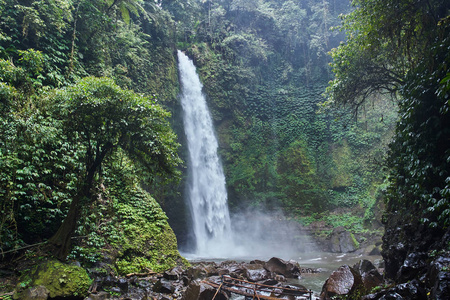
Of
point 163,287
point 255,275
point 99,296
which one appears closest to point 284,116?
point 255,275

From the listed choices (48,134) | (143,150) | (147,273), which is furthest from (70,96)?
(147,273)

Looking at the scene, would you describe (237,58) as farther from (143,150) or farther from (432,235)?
(432,235)

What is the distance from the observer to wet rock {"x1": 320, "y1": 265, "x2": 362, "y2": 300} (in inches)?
230

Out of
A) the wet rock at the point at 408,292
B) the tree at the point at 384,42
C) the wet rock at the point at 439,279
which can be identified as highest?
the tree at the point at 384,42

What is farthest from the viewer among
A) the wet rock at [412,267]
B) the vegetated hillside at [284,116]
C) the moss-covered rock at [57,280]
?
the vegetated hillside at [284,116]

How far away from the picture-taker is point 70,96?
229 inches

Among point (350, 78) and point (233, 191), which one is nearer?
point (350, 78)

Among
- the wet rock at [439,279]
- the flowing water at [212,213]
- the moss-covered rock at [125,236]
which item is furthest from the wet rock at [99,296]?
the flowing water at [212,213]

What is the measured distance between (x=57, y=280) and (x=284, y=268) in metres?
7.30

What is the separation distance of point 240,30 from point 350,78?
767 inches

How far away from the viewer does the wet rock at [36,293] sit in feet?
14.3

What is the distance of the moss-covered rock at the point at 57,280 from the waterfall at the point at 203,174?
503 inches

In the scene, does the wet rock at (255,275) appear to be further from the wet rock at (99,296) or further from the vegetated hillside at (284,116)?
the vegetated hillside at (284,116)

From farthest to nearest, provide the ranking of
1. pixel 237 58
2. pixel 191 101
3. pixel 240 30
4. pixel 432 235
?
pixel 240 30, pixel 237 58, pixel 191 101, pixel 432 235
